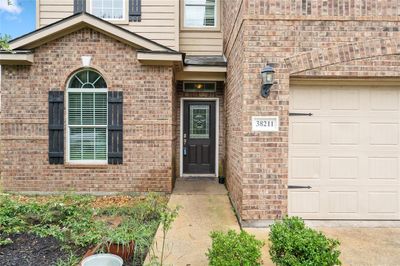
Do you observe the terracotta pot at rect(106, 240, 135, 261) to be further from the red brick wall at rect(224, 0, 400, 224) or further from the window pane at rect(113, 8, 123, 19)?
the window pane at rect(113, 8, 123, 19)

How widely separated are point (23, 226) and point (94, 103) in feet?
10.4

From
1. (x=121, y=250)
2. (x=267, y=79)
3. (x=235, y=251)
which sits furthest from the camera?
(x=267, y=79)

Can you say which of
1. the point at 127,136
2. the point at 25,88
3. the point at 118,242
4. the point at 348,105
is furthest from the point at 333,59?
the point at 25,88

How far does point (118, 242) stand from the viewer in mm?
3354


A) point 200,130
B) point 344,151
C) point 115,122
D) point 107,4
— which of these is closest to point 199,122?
point 200,130

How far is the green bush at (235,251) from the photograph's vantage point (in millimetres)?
2715

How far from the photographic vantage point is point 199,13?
8.31 m

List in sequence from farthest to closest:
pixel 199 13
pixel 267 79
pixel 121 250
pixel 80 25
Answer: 1. pixel 199 13
2. pixel 80 25
3. pixel 267 79
4. pixel 121 250

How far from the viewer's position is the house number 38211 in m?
4.44

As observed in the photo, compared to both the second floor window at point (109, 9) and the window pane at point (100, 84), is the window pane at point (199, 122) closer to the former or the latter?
the window pane at point (100, 84)

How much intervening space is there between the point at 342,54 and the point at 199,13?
5.03m

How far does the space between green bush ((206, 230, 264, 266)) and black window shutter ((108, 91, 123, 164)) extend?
14.1 ft

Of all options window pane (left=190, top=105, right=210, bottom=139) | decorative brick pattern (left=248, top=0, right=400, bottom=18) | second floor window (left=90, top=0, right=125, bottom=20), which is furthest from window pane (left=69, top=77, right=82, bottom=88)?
decorative brick pattern (left=248, top=0, right=400, bottom=18)

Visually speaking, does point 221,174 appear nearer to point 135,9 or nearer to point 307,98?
point 307,98
